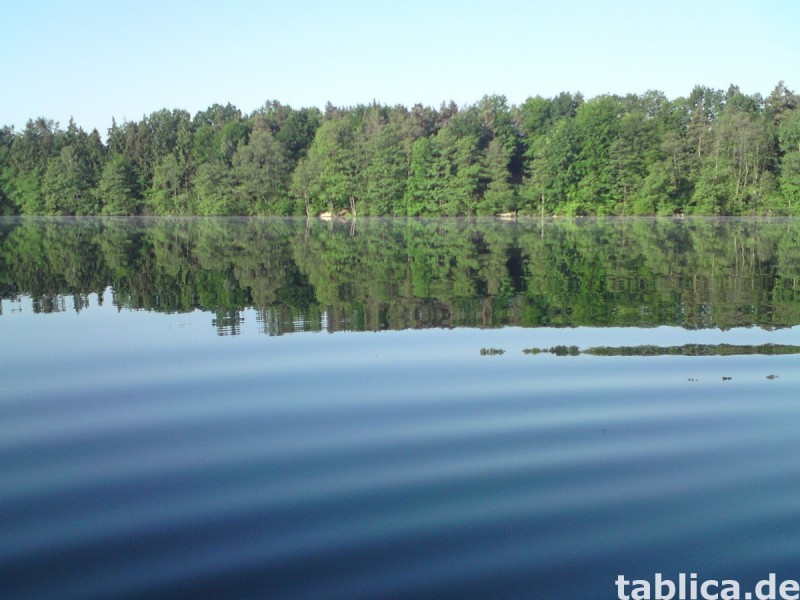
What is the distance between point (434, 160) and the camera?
91.7 meters

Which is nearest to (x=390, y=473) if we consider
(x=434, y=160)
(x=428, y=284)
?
(x=428, y=284)

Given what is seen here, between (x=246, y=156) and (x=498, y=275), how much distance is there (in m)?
81.2

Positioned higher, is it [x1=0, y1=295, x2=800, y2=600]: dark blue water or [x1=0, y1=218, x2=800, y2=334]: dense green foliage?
[x1=0, y1=218, x2=800, y2=334]: dense green foliage

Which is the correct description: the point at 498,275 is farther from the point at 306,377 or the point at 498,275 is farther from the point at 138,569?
the point at 138,569

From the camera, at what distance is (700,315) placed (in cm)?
1454

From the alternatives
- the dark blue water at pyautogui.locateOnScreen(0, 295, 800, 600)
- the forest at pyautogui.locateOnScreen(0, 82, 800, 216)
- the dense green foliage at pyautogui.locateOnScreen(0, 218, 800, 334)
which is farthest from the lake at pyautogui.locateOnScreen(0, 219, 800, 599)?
the forest at pyautogui.locateOnScreen(0, 82, 800, 216)

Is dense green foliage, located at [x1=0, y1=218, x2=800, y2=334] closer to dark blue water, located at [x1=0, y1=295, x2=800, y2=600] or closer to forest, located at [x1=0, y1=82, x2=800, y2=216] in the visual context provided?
dark blue water, located at [x1=0, y1=295, x2=800, y2=600]

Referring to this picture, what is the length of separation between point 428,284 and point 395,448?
1244 cm

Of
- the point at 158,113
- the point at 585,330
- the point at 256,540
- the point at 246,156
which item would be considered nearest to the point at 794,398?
the point at 585,330

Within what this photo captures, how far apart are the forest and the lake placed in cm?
7276

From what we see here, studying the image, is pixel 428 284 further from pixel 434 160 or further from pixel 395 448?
pixel 434 160

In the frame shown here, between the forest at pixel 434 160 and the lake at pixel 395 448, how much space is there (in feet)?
239

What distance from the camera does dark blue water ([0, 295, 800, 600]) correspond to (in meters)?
4.85

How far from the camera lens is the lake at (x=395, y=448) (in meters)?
4.91
